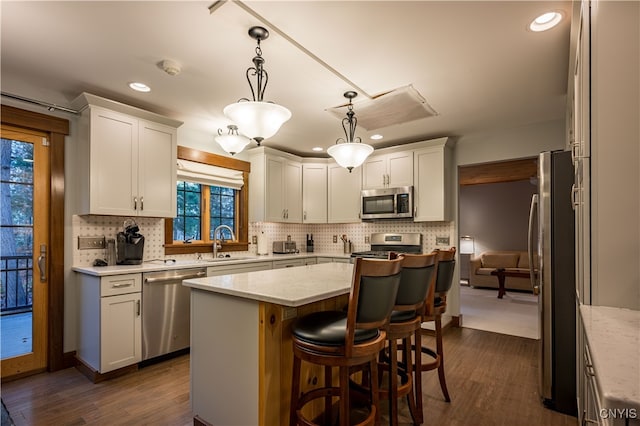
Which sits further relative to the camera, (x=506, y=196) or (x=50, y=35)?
(x=506, y=196)

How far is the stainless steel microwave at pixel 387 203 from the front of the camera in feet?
14.6

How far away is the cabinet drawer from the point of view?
281 cm

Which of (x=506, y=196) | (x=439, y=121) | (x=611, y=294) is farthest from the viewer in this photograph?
(x=506, y=196)

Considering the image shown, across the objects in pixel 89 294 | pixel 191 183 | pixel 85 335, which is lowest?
pixel 85 335

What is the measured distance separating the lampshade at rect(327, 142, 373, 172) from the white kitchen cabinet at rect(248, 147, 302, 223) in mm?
1996

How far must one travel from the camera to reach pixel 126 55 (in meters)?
2.38

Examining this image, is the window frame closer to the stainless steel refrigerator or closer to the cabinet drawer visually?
the cabinet drawer

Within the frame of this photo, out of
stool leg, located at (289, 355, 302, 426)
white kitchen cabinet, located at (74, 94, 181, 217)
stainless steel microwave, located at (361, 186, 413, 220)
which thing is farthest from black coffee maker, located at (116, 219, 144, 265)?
stainless steel microwave, located at (361, 186, 413, 220)

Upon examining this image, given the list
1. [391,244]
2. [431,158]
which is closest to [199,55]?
[431,158]

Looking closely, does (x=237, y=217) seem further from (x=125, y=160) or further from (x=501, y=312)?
(x=501, y=312)

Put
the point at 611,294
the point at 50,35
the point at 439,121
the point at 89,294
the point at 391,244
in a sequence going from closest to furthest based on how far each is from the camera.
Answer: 1. the point at 611,294
2. the point at 50,35
3. the point at 89,294
4. the point at 439,121
5. the point at 391,244

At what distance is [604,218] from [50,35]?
10.3ft

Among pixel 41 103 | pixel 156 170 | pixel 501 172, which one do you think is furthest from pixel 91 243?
pixel 501 172

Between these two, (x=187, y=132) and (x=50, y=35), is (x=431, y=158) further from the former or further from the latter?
(x=50, y=35)
